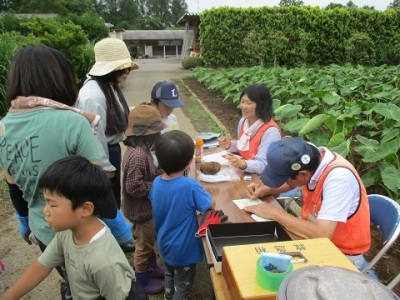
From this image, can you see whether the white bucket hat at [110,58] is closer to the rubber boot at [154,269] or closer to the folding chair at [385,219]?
the rubber boot at [154,269]

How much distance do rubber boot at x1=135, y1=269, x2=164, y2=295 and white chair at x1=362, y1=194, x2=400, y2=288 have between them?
161 centimetres

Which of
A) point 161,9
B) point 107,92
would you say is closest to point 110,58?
point 107,92

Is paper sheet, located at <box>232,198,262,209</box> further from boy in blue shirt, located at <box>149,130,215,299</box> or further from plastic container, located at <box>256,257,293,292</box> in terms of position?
plastic container, located at <box>256,257,293,292</box>

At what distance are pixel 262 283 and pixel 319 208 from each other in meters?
0.88

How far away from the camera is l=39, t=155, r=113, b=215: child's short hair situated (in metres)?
1.36

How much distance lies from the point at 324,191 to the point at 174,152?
0.92 meters

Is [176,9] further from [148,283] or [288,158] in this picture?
[288,158]

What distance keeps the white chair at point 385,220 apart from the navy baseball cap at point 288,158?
0.65 m

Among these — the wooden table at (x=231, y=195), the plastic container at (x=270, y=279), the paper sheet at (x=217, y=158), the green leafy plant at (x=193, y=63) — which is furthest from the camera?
the green leafy plant at (x=193, y=63)

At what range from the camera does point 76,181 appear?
138cm

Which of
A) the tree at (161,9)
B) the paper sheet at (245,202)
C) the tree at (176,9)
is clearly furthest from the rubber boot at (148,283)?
the tree at (176,9)

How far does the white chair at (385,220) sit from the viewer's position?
179cm

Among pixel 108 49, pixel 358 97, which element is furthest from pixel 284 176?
pixel 358 97

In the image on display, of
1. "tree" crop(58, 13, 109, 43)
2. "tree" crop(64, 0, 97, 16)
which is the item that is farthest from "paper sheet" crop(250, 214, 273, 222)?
"tree" crop(64, 0, 97, 16)
